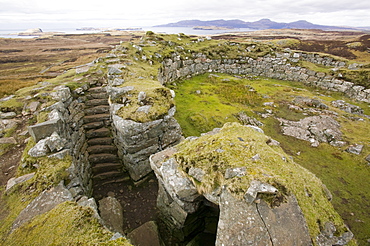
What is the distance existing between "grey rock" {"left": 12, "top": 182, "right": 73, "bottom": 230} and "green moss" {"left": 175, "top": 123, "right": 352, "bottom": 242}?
130 inches

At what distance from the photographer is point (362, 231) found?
254 inches

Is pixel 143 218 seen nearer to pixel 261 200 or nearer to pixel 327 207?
pixel 261 200

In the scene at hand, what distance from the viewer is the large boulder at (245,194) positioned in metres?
3.49

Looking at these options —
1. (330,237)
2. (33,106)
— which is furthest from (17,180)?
(330,237)

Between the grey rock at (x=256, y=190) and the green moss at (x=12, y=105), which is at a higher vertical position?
the grey rock at (x=256, y=190)

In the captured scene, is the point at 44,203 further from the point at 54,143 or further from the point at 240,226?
the point at 240,226

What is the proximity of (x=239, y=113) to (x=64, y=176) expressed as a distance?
39.7 feet

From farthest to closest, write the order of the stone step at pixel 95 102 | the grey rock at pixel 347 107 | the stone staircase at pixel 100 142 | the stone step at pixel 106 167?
the grey rock at pixel 347 107 < the stone step at pixel 95 102 < the stone step at pixel 106 167 < the stone staircase at pixel 100 142

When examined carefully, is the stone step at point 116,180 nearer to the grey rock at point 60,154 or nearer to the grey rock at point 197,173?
the grey rock at point 60,154

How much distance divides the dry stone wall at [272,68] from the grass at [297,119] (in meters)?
1.14

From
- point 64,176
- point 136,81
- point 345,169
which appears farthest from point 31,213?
point 345,169

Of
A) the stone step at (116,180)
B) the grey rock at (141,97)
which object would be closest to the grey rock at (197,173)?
the grey rock at (141,97)

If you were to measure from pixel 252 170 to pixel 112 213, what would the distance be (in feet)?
20.8

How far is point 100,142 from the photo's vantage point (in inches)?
420
